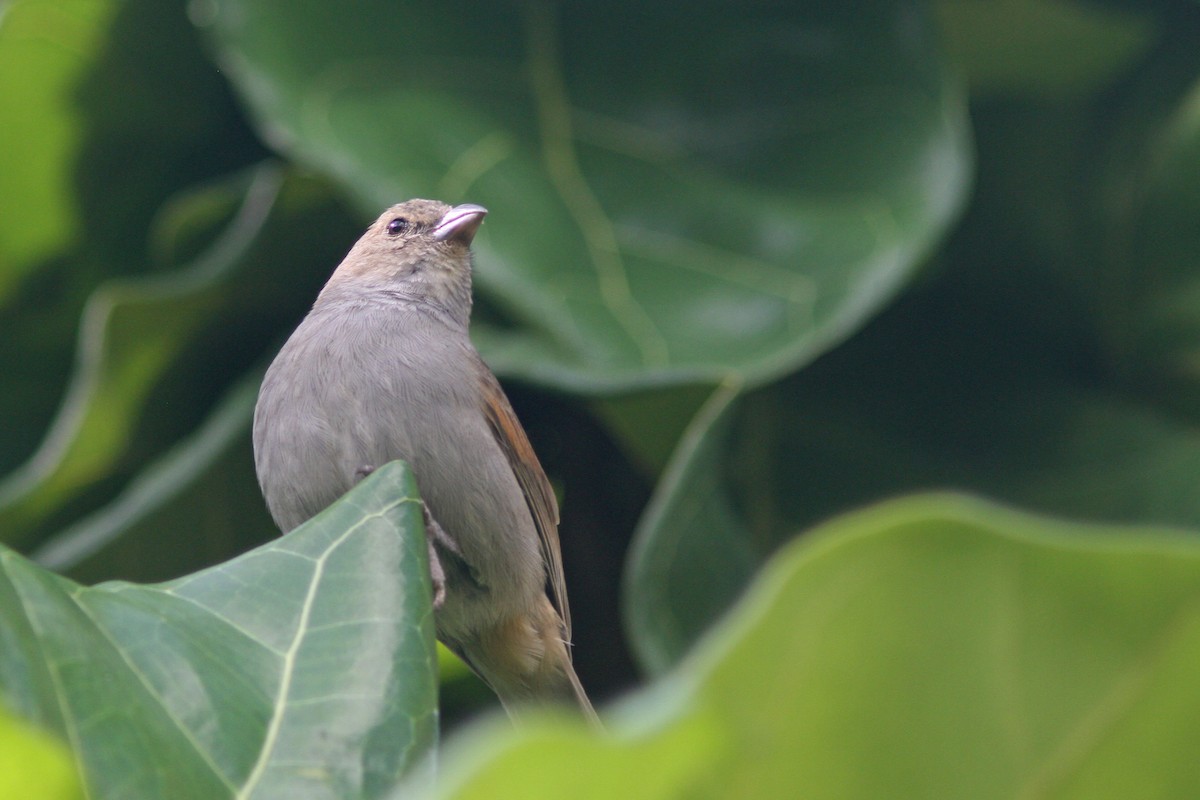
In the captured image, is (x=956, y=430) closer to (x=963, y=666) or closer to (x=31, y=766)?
(x=963, y=666)

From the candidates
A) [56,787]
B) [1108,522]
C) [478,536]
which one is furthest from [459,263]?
[56,787]

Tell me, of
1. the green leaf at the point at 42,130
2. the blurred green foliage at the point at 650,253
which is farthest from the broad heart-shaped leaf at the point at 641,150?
the green leaf at the point at 42,130

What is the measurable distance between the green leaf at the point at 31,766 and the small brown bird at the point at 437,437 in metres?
1.15

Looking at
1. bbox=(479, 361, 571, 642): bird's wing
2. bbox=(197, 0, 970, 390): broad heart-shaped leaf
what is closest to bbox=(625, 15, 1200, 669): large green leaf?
bbox=(197, 0, 970, 390): broad heart-shaped leaf

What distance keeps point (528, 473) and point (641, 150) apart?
0.76m

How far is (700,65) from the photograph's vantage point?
9.60 ft

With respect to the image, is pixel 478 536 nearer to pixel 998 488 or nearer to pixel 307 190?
pixel 307 190

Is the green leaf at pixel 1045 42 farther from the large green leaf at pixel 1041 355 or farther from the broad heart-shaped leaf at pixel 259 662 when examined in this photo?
the broad heart-shaped leaf at pixel 259 662

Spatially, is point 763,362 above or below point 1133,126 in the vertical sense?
below

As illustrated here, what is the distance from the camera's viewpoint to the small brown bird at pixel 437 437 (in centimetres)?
224

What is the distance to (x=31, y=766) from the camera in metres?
1.04

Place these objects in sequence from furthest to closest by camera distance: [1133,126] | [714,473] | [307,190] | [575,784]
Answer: [1133,126], [307,190], [714,473], [575,784]

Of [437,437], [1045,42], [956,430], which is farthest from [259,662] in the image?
[1045,42]

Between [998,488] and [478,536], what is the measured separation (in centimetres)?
127
